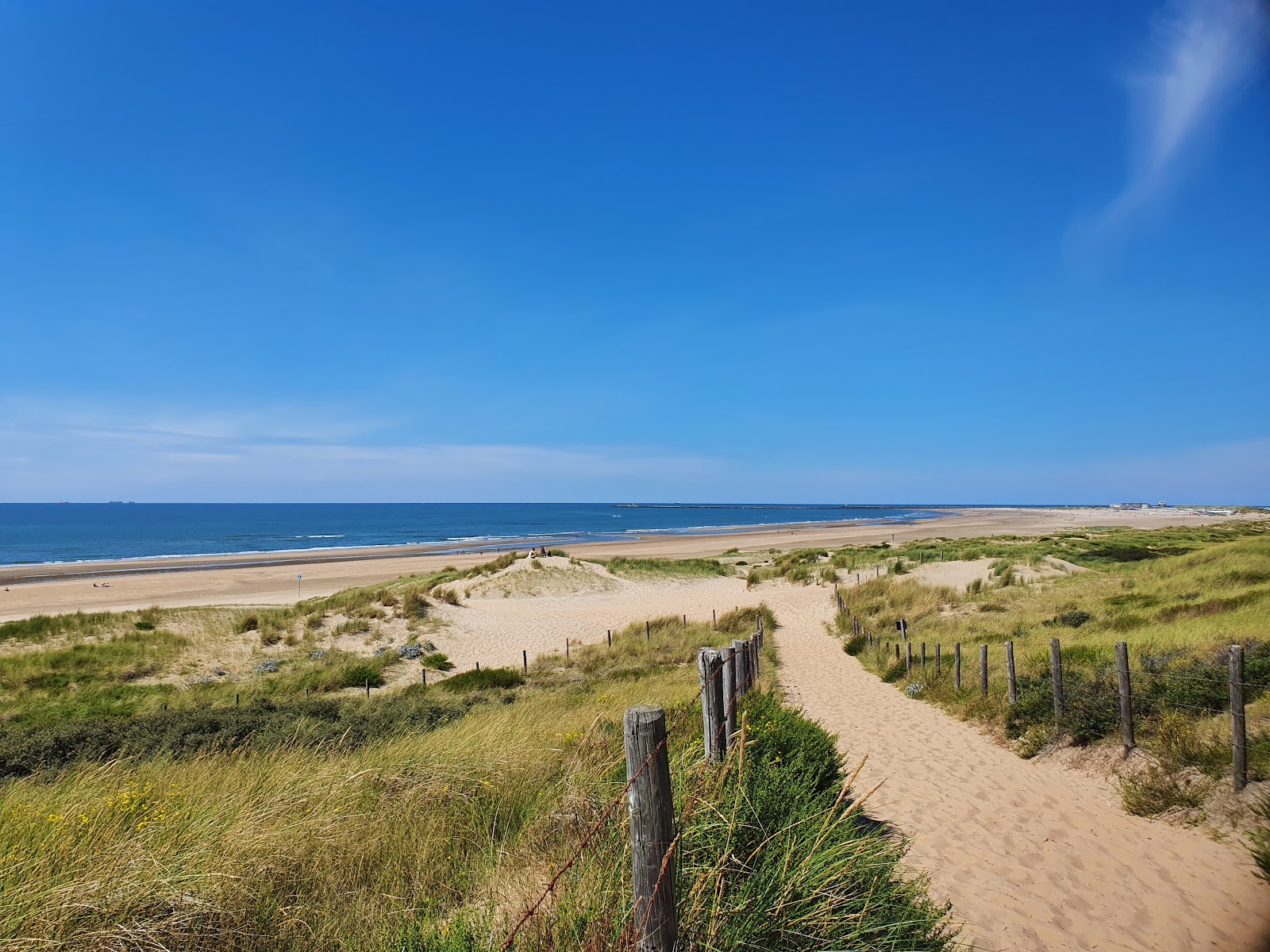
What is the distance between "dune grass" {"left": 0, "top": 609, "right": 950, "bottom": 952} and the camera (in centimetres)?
317

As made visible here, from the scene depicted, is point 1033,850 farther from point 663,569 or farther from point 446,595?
point 663,569

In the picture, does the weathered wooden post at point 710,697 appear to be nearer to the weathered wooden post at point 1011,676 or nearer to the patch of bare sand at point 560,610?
the weathered wooden post at point 1011,676

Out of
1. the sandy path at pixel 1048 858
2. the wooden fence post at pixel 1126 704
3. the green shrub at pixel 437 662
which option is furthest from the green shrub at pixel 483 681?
the wooden fence post at pixel 1126 704

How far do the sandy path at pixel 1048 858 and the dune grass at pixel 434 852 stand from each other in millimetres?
1092

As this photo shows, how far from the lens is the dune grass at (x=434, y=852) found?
317 cm

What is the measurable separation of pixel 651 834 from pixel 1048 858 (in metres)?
6.10

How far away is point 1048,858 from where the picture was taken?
21.2ft

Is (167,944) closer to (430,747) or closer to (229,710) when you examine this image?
(430,747)

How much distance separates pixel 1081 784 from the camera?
26.9ft

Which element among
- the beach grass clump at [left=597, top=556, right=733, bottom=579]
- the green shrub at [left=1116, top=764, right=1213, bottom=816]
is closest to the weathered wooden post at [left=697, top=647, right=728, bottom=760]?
the green shrub at [left=1116, top=764, right=1213, bottom=816]

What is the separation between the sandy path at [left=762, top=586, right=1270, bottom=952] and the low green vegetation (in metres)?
0.72

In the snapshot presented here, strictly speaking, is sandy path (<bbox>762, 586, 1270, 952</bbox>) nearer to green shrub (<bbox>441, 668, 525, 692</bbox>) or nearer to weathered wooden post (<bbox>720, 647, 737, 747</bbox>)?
weathered wooden post (<bbox>720, 647, 737, 747</bbox>)

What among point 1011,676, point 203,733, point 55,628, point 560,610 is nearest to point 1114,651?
point 1011,676

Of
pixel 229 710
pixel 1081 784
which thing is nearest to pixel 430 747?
pixel 229 710
